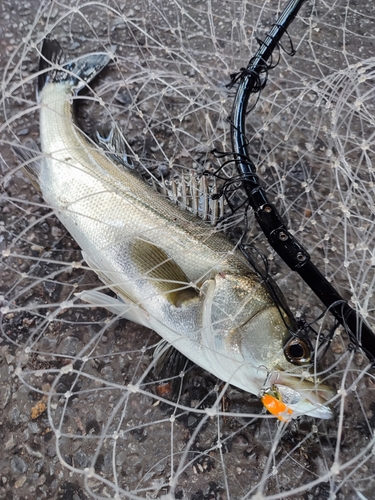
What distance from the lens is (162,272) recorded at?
5.85 ft

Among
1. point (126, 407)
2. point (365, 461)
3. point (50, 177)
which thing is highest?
point (50, 177)

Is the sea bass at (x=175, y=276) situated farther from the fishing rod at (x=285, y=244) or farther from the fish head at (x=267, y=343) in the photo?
the fishing rod at (x=285, y=244)

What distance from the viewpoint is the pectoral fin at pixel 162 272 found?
175 centimetres

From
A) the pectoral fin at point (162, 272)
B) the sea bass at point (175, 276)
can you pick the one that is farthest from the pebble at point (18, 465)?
the pectoral fin at point (162, 272)

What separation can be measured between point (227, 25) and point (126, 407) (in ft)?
6.62

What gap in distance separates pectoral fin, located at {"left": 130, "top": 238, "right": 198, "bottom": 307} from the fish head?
0.12 meters

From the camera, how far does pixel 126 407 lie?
1940 millimetres

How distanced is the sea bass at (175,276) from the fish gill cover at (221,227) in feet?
0.41

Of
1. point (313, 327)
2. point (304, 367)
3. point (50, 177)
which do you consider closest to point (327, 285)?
point (304, 367)

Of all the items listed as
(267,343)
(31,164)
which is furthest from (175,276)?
(31,164)

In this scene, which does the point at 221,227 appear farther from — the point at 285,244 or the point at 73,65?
the point at 73,65

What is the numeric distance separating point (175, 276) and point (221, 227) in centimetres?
32

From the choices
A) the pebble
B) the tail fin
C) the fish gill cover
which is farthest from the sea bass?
the pebble

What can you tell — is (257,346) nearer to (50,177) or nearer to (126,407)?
(126,407)
